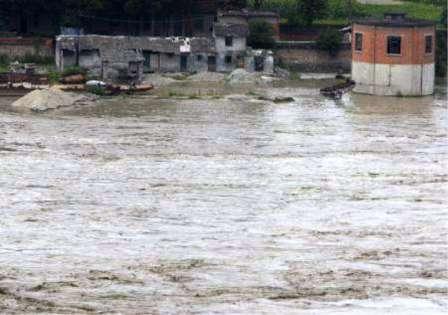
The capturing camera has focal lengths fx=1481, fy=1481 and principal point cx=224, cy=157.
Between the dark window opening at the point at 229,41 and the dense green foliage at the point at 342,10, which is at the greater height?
the dense green foliage at the point at 342,10

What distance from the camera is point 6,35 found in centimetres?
6525

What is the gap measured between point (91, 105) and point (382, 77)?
41.2 feet

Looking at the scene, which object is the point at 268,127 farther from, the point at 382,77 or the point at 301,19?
the point at 301,19

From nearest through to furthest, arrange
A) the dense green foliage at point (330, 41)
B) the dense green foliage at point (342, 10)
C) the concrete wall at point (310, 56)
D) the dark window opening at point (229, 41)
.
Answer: the dark window opening at point (229, 41) → the dense green foliage at point (330, 41) → the concrete wall at point (310, 56) → the dense green foliage at point (342, 10)

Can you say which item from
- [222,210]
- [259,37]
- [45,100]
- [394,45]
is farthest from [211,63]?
[222,210]

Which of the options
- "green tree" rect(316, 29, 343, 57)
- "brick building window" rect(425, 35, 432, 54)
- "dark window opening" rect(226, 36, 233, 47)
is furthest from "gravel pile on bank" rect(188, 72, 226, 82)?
"brick building window" rect(425, 35, 432, 54)

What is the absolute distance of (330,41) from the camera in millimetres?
65500

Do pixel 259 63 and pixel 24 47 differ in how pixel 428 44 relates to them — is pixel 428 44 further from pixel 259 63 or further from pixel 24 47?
pixel 24 47

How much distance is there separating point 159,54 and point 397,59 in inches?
420

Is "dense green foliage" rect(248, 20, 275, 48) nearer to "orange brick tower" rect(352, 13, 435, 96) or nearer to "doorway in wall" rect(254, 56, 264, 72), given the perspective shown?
"doorway in wall" rect(254, 56, 264, 72)

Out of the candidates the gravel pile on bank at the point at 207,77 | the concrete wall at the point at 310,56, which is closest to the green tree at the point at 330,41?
the concrete wall at the point at 310,56

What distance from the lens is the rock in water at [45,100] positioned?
52688 millimetres

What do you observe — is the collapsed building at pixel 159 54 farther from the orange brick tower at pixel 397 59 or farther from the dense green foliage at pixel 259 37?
the orange brick tower at pixel 397 59

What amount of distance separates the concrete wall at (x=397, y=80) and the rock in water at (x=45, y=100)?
12156mm
